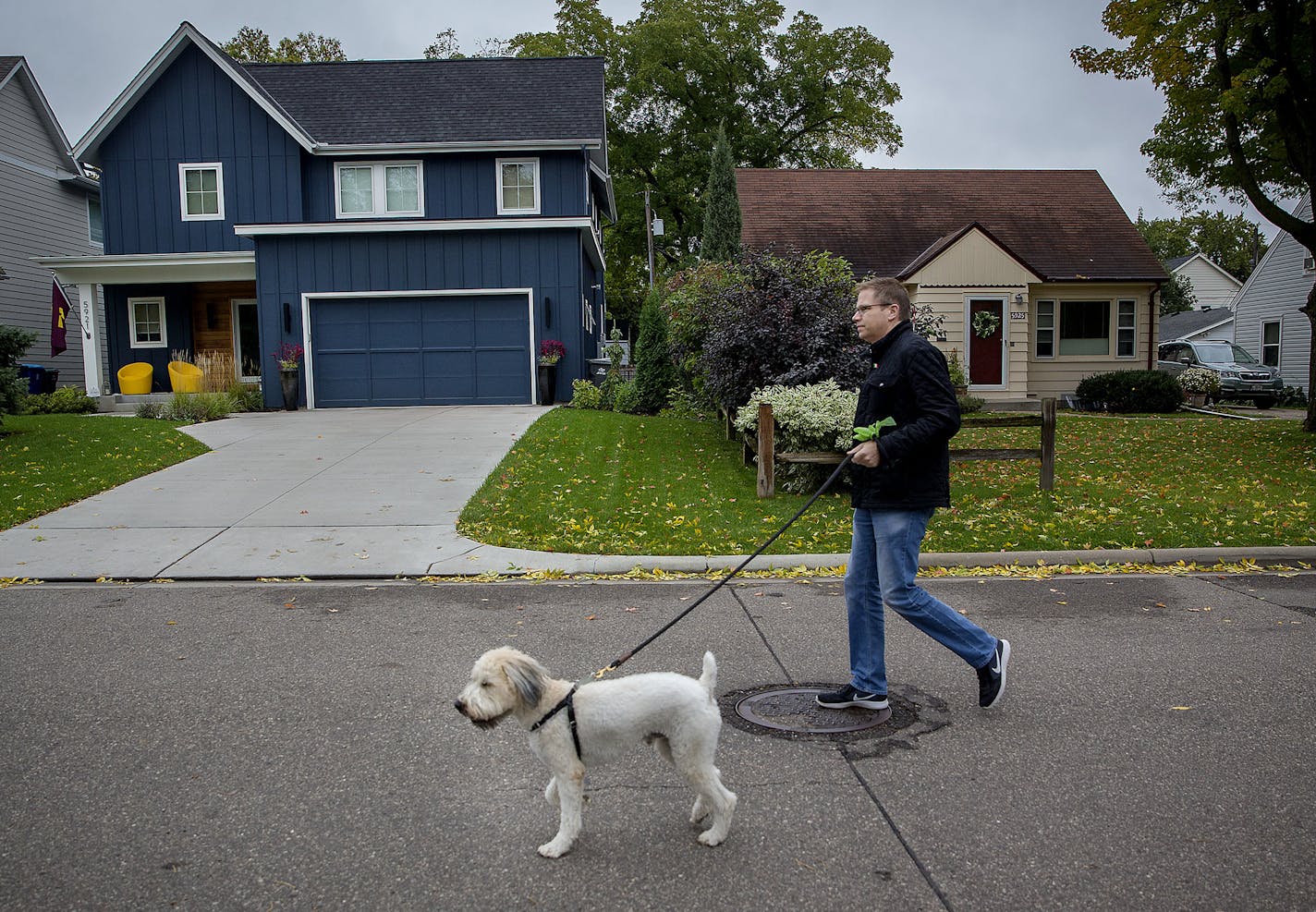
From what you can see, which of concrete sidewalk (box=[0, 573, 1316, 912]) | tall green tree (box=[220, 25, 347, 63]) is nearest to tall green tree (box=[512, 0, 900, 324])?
tall green tree (box=[220, 25, 347, 63])

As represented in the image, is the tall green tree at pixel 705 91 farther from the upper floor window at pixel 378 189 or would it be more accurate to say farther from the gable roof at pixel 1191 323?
the upper floor window at pixel 378 189

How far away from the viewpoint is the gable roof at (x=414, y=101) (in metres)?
22.1

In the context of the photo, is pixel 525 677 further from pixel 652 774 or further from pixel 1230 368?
pixel 1230 368

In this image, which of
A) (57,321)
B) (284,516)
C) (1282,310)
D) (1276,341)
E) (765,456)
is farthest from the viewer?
(1276,341)

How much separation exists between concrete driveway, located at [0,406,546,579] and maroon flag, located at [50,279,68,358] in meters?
12.6

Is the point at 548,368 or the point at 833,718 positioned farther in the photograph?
the point at 548,368

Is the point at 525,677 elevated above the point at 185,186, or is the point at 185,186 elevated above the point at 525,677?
the point at 185,186

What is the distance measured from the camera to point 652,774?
13.8 feet

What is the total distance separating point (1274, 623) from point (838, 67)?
3839cm

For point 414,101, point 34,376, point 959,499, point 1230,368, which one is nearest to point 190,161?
point 414,101

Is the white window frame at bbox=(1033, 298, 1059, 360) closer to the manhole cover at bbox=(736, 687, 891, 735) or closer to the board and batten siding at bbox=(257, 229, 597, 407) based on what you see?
the board and batten siding at bbox=(257, 229, 597, 407)

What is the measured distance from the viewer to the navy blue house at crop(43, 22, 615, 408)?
20.8 m

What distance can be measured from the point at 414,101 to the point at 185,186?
570 centimetres

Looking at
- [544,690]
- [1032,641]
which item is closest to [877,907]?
[544,690]
